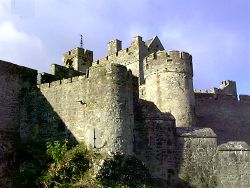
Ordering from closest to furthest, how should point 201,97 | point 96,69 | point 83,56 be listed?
1. point 96,69
2. point 201,97
3. point 83,56

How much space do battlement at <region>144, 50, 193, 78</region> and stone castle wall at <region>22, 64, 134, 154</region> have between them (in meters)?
4.71

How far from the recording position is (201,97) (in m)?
32.0

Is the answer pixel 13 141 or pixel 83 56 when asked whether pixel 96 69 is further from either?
pixel 83 56

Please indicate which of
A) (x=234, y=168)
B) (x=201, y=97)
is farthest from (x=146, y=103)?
(x=201, y=97)

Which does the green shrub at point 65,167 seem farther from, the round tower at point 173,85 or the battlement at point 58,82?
the round tower at point 173,85

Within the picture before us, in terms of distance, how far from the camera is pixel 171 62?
26.8 m

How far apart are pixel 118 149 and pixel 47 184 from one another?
325 cm

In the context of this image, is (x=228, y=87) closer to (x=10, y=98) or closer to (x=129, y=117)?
(x=129, y=117)

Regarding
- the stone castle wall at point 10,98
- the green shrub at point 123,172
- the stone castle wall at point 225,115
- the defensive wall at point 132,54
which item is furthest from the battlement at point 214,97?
the stone castle wall at point 10,98

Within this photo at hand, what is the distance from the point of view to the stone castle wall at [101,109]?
21344 mm

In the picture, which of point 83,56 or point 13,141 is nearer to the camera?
point 13,141

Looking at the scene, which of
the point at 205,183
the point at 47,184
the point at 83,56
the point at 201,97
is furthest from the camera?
the point at 83,56

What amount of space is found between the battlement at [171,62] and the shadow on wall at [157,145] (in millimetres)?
3523

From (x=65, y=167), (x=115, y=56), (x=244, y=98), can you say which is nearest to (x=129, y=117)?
(x=65, y=167)
